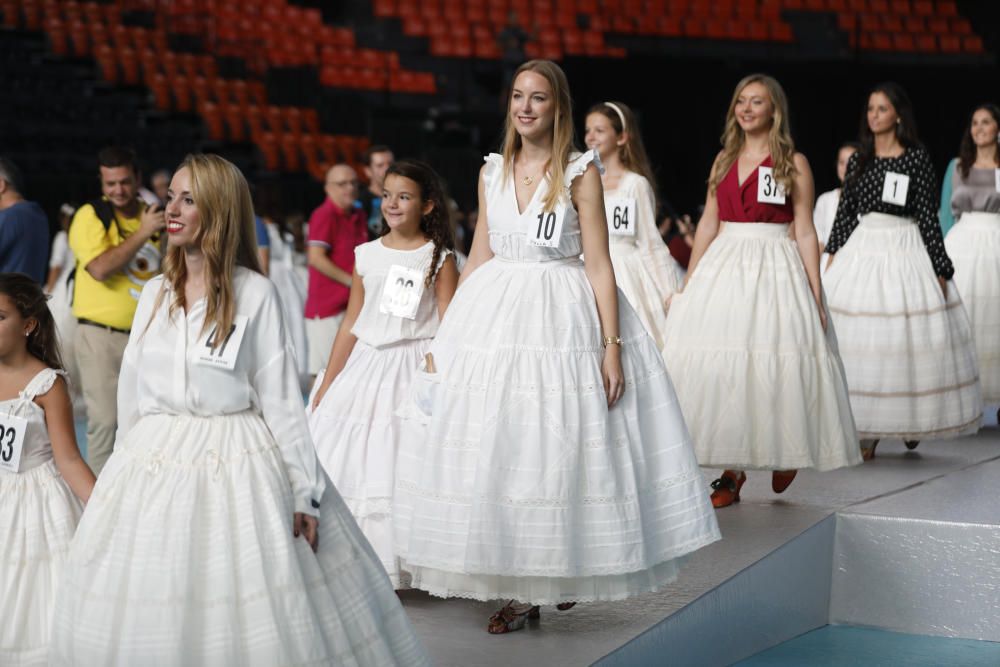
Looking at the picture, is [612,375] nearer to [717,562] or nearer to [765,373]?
[717,562]

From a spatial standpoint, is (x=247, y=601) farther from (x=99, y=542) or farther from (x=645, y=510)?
(x=645, y=510)

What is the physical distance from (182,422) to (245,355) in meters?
0.17

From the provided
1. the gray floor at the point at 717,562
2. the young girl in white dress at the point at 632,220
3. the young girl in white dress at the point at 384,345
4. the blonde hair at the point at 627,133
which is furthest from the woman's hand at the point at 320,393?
the blonde hair at the point at 627,133

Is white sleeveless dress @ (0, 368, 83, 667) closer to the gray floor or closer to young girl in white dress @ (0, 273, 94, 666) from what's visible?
young girl in white dress @ (0, 273, 94, 666)

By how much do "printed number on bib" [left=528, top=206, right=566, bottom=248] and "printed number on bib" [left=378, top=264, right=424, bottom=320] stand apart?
0.62m

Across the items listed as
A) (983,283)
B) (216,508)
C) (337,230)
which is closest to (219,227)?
(216,508)

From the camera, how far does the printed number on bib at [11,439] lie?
119 inches

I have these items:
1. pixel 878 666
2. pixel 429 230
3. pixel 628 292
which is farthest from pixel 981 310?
pixel 429 230

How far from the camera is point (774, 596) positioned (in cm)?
418

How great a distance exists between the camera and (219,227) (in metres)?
2.51

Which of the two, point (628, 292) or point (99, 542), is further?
point (628, 292)

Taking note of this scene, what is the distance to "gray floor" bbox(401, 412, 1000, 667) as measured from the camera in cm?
319

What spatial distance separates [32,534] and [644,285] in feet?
9.98

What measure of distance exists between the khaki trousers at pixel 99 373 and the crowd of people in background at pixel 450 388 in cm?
1
